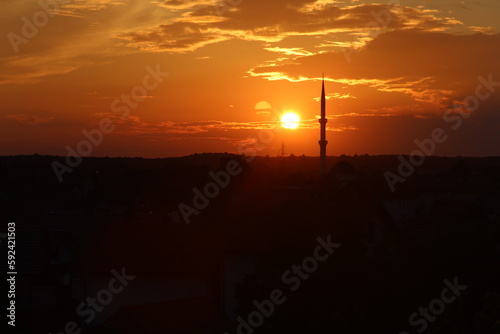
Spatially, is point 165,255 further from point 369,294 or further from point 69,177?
point 69,177

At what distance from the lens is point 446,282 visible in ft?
55.4

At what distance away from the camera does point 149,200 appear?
189 ft

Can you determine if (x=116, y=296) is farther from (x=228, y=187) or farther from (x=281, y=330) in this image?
(x=228, y=187)

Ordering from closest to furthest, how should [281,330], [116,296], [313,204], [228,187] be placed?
[281,330], [116,296], [313,204], [228,187]

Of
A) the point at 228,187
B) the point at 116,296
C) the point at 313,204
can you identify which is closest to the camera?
the point at 116,296

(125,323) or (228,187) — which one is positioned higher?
(228,187)

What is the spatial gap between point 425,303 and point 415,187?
58531mm

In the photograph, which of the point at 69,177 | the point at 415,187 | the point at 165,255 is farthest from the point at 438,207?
the point at 69,177

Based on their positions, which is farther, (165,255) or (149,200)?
(149,200)

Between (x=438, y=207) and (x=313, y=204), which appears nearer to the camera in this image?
(x=313, y=204)

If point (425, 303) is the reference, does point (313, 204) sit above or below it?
above

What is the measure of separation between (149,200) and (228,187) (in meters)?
Answer: 8.60

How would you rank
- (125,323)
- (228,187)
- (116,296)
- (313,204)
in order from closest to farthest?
1. (125,323)
2. (116,296)
3. (313,204)
4. (228,187)

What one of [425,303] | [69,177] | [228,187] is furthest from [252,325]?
[69,177]
